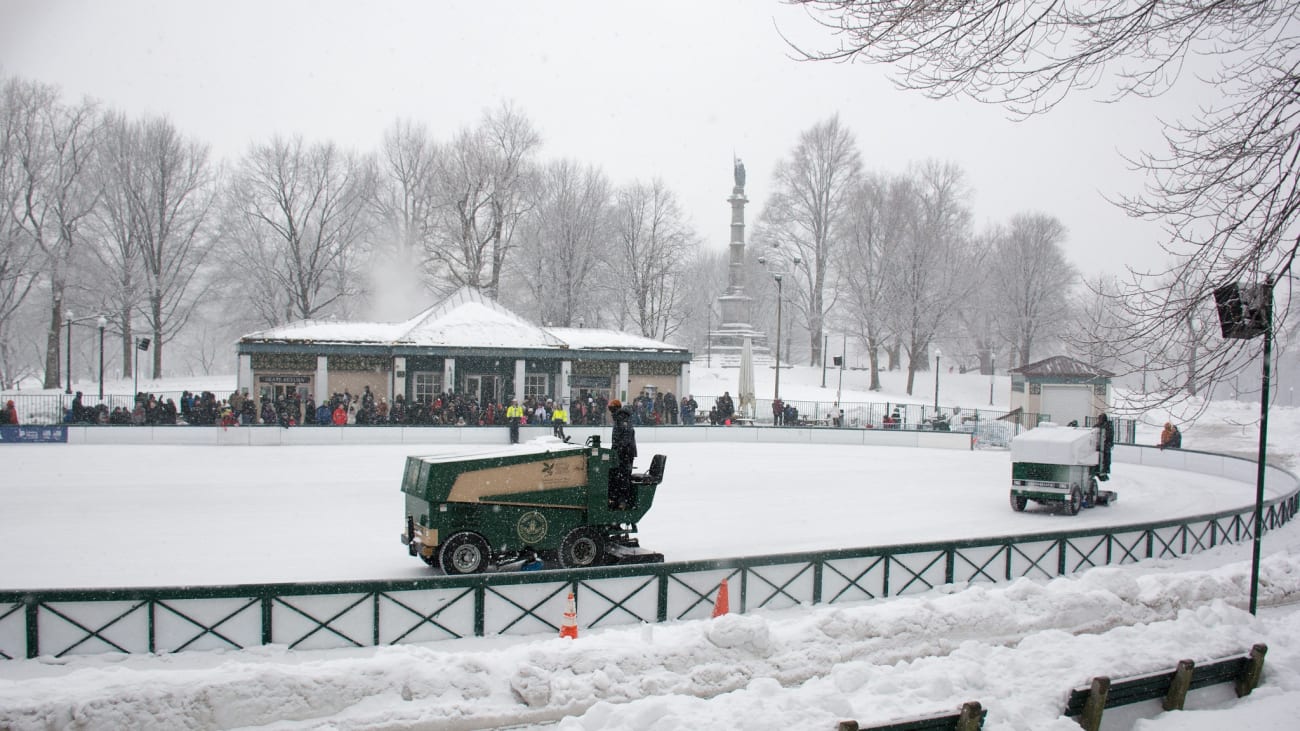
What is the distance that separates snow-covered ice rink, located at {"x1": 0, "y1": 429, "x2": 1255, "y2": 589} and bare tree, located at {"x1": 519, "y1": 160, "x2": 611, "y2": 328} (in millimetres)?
27163

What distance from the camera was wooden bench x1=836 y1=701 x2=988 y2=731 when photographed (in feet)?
18.3

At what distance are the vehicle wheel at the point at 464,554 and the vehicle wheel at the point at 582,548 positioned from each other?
3.32ft

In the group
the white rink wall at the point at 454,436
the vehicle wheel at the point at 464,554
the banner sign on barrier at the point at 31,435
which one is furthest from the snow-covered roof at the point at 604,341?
the vehicle wheel at the point at 464,554

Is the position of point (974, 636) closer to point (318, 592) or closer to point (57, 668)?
point (318, 592)

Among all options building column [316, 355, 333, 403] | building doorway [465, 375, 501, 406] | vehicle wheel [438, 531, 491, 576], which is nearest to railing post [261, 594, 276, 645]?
vehicle wheel [438, 531, 491, 576]

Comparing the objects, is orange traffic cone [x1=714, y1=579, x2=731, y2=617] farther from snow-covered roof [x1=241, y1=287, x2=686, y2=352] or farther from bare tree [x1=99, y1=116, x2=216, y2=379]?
bare tree [x1=99, y1=116, x2=216, y2=379]

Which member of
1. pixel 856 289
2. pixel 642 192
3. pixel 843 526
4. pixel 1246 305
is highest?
pixel 642 192

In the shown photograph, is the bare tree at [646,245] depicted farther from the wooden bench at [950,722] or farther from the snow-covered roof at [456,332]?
the wooden bench at [950,722]

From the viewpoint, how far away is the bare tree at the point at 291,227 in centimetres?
4816

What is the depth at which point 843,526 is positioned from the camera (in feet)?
50.9

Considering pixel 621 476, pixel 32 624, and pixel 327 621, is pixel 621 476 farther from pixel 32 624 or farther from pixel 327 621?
pixel 32 624

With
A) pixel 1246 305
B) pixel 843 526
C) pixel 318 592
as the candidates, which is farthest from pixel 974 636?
pixel 843 526

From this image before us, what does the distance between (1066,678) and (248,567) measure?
32.0 ft

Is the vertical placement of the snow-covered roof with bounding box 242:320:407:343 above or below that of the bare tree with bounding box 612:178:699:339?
below
